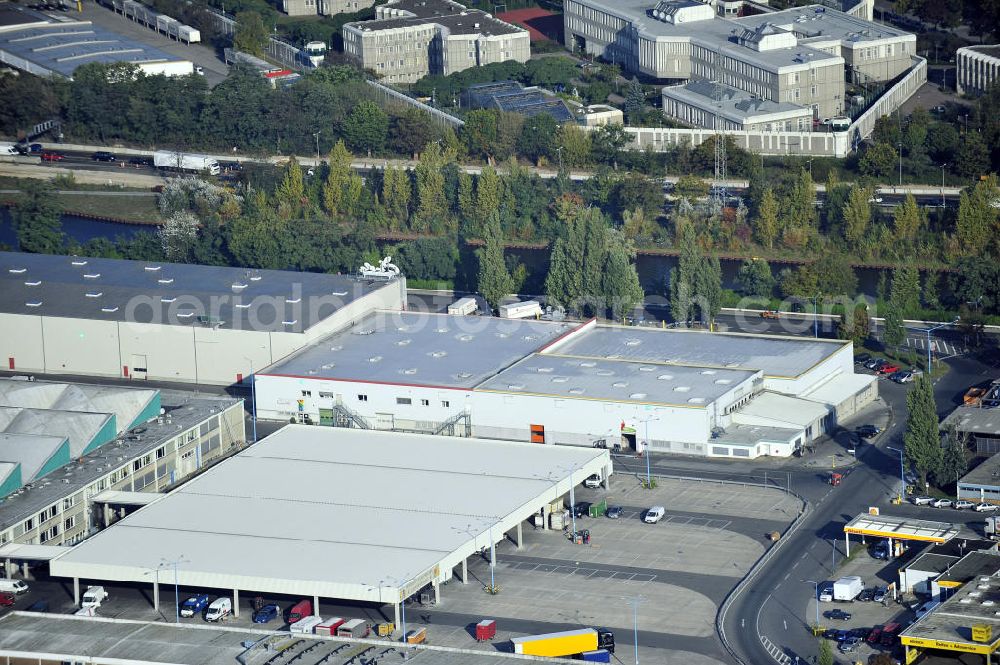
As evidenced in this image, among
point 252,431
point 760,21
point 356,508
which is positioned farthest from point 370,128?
point 356,508

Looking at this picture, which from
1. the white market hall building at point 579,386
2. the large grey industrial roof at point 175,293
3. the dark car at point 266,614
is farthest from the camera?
the large grey industrial roof at point 175,293

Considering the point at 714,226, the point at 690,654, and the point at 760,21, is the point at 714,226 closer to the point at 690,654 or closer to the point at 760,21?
the point at 760,21

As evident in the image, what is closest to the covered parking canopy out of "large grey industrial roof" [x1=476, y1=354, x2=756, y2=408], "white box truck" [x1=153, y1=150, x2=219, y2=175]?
"large grey industrial roof" [x1=476, y1=354, x2=756, y2=408]

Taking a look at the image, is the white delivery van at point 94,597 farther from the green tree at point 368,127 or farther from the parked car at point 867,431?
the green tree at point 368,127

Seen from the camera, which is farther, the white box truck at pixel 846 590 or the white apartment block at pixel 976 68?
the white apartment block at pixel 976 68

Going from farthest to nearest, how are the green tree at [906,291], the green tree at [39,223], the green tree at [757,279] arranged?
the green tree at [39,223], the green tree at [757,279], the green tree at [906,291]

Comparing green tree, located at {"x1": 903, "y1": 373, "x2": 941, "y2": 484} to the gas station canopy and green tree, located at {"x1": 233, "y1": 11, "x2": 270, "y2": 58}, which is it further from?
green tree, located at {"x1": 233, "y1": 11, "x2": 270, "y2": 58}

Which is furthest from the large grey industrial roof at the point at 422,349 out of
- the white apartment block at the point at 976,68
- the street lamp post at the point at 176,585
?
the white apartment block at the point at 976,68
